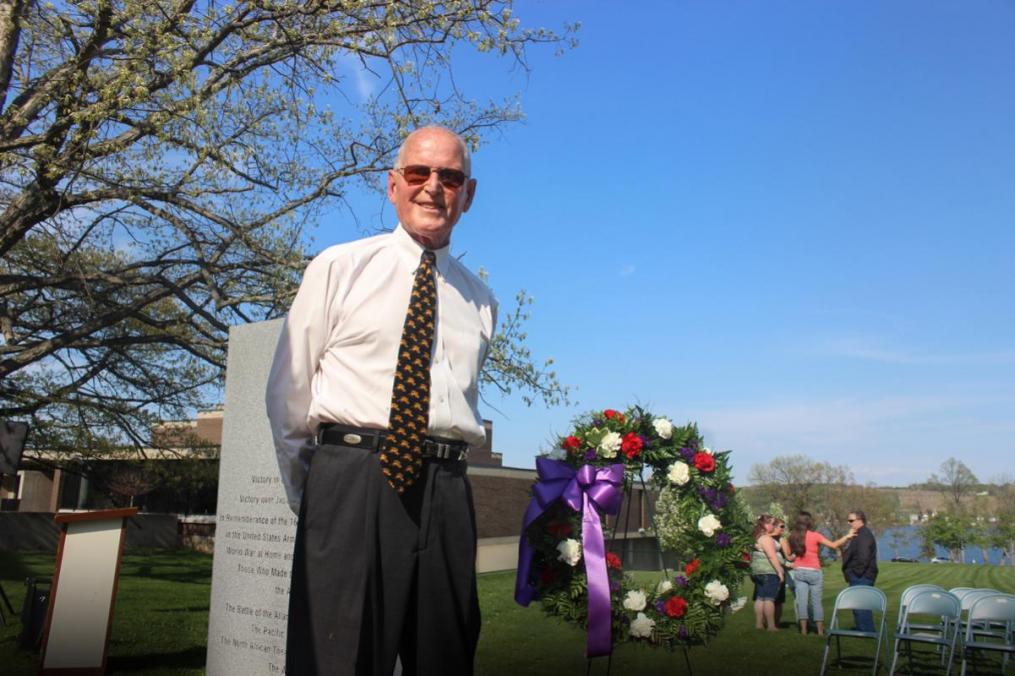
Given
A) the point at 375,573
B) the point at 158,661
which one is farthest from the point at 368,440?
the point at 158,661

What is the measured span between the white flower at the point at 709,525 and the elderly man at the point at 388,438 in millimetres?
3553

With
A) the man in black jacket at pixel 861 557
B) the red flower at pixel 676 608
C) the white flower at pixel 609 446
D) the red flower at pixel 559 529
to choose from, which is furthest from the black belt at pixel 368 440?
the man in black jacket at pixel 861 557

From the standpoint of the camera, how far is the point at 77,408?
14.3m

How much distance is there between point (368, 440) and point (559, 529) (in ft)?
10.6

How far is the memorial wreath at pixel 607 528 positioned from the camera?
573 centimetres

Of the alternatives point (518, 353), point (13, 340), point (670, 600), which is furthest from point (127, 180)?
point (670, 600)

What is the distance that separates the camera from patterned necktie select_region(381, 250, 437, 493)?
2.71m

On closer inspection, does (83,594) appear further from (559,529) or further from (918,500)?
(918,500)

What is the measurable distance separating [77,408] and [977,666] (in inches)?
536

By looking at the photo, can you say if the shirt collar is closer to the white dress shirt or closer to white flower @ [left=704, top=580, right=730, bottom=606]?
the white dress shirt

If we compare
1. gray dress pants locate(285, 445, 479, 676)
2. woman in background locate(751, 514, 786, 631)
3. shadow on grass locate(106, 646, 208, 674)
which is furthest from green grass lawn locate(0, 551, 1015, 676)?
gray dress pants locate(285, 445, 479, 676)

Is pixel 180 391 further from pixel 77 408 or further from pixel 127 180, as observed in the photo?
pixel 127 180

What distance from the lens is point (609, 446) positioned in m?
6.18

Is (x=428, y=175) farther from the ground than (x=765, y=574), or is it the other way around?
(x=428, y=175)
